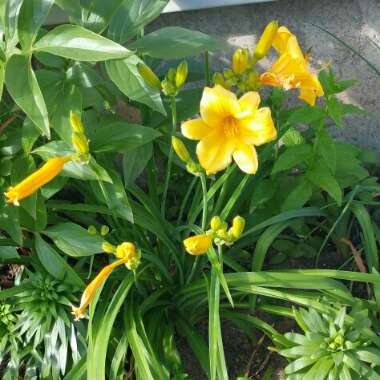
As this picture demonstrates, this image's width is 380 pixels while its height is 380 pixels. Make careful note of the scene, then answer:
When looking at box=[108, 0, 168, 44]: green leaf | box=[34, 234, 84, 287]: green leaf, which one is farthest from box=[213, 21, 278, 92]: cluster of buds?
box=[34, 234, 84, 287]: green leaf

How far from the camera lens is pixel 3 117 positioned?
1664mm

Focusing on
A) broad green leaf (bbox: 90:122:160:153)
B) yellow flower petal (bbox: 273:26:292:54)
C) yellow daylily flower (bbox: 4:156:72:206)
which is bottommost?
broad green leaf (bbox: 90:122:160:153)

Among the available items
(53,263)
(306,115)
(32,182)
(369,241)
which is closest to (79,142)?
(32,182)

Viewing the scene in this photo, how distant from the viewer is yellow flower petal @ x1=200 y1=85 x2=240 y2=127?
1222mm

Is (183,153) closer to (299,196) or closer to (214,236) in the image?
(214,236)

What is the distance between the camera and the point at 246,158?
131 centimetres

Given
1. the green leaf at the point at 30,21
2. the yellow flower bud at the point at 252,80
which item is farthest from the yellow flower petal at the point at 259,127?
the green leaf at the point at 30,21

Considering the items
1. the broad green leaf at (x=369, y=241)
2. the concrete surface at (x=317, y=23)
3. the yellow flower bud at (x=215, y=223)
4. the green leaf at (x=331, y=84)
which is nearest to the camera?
the yellow flower bud at (x=215, y=223)

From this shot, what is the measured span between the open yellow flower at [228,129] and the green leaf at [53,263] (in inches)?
19.8

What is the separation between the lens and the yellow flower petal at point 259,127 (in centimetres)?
121

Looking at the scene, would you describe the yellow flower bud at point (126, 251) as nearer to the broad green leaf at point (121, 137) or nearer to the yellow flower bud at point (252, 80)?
the broad green leaf at point (121, 137)

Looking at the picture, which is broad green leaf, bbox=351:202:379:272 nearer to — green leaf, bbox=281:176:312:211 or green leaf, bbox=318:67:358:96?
green leaf, bbox=281:176:312:211

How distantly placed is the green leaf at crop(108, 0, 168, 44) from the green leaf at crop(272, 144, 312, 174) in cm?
50

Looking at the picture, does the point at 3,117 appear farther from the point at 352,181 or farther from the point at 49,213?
the point at 352,181
